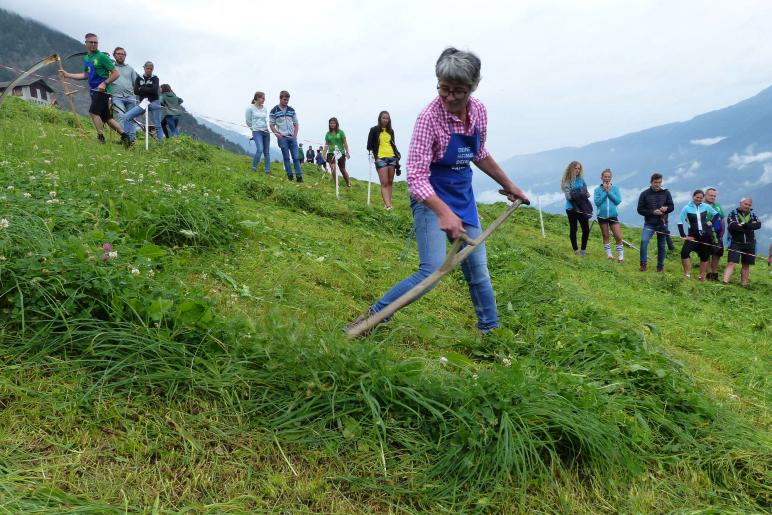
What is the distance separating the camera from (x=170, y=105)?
1269 cm

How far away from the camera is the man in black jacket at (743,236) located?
10.5 metres

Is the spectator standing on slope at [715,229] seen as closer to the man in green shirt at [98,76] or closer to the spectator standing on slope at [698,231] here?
the spectator standing on slope at [698,231]

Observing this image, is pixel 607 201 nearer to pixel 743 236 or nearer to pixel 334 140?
pixel 743 236

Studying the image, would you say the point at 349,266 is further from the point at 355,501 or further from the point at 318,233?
the point at 355,501

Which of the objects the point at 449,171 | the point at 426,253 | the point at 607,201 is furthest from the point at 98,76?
the point at 607,201

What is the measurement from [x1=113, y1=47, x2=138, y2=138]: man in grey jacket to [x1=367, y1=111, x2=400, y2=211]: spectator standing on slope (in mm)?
4540

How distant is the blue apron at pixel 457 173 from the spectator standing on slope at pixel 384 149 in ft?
20.8

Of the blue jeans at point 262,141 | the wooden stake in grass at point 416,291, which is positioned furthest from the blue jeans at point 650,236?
the wooden stake in grass at point 416,291

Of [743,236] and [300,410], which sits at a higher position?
[300,410]

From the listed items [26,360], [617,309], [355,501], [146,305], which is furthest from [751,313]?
[26,360]

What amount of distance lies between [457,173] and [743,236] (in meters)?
9.71

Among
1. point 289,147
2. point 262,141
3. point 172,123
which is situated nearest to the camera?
point 262,141

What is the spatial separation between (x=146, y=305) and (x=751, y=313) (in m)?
8.72

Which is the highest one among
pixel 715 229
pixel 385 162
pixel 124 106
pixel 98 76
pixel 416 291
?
pixel 98 76
